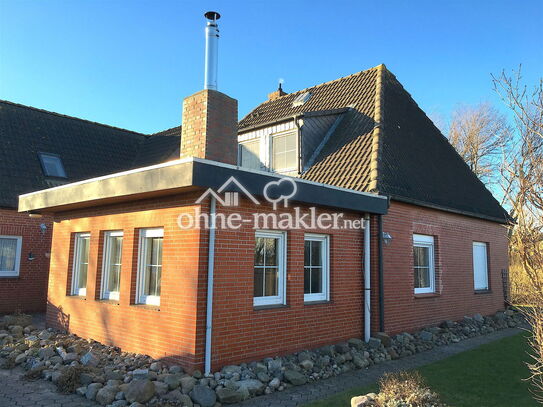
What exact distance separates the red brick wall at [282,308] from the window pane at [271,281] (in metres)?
0.24

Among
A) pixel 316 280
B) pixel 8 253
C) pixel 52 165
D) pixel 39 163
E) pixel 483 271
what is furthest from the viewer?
pixel 52 165

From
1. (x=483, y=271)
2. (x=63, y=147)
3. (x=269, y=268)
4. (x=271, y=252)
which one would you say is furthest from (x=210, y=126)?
(x=483, y=271)

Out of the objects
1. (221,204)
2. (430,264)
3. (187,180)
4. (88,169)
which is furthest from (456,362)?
(88,169)

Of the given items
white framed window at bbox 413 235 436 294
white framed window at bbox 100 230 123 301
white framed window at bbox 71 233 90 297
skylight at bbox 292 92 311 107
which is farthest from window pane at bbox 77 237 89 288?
skylight at bbox 292 92 311 107

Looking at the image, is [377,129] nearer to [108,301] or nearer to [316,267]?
[316,267]

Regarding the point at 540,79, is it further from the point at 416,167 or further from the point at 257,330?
the point at 416,167

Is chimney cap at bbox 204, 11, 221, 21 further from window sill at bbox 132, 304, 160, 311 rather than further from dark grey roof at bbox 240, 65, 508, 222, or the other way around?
window sill at bbox 132, 304, 160, 311

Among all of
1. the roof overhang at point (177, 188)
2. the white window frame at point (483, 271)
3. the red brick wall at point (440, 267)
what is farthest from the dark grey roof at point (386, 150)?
the roof overhang at point (177, 188)

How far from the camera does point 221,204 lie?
21.8 feet

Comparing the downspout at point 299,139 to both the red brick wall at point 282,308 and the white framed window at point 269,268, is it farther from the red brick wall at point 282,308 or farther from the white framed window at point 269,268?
the white framed window at point 269,268

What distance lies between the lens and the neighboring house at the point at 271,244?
655 cm

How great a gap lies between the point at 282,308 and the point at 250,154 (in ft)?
22.0

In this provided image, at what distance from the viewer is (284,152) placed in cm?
1237

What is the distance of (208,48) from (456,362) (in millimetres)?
8204
